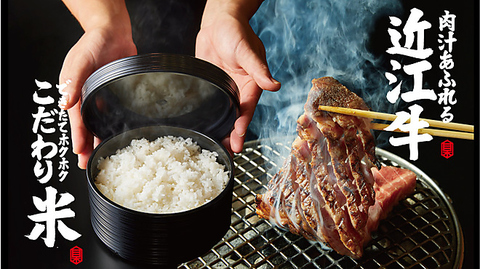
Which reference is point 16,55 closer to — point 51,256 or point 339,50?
point 51,256

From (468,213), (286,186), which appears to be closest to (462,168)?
(468,213)

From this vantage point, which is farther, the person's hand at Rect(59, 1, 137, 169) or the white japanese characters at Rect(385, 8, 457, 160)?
the white japanese characters at Rect(385, 8, 457, 160)

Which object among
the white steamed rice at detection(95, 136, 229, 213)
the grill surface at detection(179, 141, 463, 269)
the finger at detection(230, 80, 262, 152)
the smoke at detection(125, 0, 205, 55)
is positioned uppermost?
the smoke at detection(125, 0, 205, 55)

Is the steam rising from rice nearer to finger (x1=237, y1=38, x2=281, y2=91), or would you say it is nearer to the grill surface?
finger (x1=237, y1=38, x2=281, y2=91)

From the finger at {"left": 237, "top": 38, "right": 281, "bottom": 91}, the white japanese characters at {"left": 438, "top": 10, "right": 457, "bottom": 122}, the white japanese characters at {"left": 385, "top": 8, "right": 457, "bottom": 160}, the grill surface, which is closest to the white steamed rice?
the grill surface

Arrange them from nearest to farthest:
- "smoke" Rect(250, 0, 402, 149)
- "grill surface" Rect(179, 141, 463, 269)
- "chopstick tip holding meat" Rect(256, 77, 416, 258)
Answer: "chopstick tip holding meat" Rect(256, 77, 416, 258) → "grill surface" Rect(179, 141, 463, 269) → "smoke" Rect(250, 0, 402, 149)

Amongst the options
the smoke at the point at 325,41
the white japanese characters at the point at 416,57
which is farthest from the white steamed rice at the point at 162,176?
the white japanese characters at the point at 416,57
